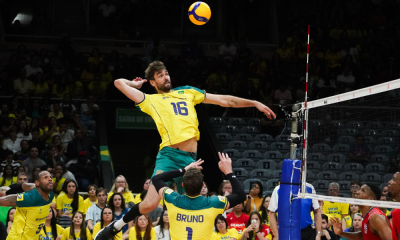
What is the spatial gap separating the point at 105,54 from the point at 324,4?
8.62 meters

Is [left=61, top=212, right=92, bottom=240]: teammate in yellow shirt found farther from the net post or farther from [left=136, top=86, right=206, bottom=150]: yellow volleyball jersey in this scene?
the net post

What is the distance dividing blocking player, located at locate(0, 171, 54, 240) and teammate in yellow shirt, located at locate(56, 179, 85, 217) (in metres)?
3.14

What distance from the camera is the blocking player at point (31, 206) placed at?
8.12 meters

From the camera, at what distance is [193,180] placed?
576 centimetres

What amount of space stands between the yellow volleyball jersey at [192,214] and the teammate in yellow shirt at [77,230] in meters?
4.98

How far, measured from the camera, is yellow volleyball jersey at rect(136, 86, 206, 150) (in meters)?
6.60

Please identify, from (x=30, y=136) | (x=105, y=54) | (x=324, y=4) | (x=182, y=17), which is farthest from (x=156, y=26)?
(x=30, y=136)

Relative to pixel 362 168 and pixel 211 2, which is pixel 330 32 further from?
pixel 362 168

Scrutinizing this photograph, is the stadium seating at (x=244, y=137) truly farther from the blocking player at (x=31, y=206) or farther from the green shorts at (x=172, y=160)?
the green shorts at (x=172, y=160)

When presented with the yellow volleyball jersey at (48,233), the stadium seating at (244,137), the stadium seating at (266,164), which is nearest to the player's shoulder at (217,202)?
the yellow volleyball jersey at (48,233)

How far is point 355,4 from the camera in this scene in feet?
70.9

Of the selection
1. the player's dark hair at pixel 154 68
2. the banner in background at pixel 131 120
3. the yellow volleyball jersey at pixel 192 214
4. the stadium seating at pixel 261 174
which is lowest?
the stadium seating at pixel 261 174

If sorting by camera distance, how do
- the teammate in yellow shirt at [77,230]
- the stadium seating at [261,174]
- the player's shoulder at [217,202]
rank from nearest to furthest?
the player's shoulder at [217,202]
the teammate in yellow shirt at [77,230]
the stadium seating at [261,174]

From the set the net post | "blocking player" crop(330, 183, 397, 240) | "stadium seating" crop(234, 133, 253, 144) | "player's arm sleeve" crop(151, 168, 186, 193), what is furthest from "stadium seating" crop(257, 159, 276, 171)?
"player's arm sleeve" crop(151, 168, 186, 193)
